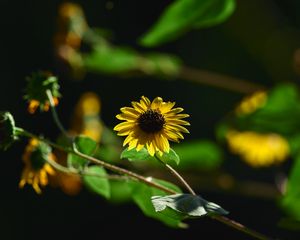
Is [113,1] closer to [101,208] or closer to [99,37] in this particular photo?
[99,37]

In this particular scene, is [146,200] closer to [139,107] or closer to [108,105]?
[139,107]

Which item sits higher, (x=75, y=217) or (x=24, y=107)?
(x=24, y=107)

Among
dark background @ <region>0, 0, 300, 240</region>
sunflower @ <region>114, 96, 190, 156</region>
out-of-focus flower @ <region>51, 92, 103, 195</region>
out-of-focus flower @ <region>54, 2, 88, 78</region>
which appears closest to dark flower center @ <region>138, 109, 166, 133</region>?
sunflower @ <region>114, 96, 190, 156</region>

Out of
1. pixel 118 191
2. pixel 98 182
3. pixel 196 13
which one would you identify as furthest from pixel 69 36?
pixel 98 182

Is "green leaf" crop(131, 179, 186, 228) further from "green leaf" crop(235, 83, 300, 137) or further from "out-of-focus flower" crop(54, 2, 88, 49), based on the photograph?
"out-of-focus flower" crop(54, 2, 88, 49)

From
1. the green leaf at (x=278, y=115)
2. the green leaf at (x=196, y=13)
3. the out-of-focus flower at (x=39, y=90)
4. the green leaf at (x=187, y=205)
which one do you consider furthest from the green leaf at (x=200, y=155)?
the green leaf at (x=187, y=205)

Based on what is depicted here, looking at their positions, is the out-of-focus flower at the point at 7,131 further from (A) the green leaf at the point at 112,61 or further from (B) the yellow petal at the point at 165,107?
(A) the green leaf at the point at 112,61

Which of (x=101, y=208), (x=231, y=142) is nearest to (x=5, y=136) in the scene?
(x=231, y=142)
